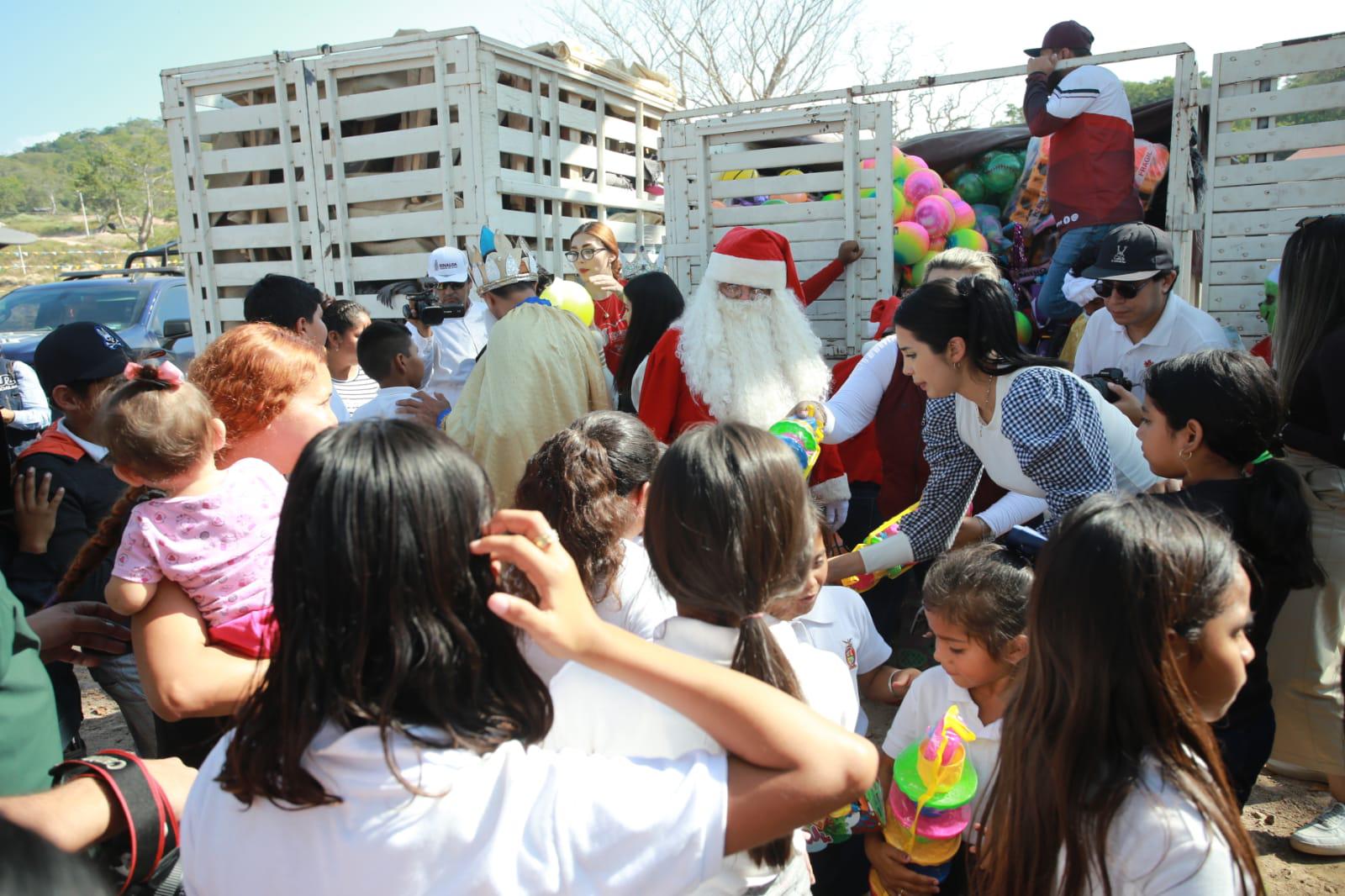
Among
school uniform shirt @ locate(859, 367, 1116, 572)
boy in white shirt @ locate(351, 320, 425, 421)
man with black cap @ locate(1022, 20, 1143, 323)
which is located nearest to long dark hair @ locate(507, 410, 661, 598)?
school uniform shirt @ locate(859, 367, 1116, 572)

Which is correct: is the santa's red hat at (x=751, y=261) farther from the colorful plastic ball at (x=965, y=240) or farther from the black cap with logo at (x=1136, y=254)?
the colorful plastic ball at (x=965, y=240)

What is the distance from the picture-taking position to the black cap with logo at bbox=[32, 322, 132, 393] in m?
2.92

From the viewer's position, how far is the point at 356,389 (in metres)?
4.75

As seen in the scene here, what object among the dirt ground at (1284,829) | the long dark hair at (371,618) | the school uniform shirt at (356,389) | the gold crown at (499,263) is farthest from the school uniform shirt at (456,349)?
the long dark hair at (371,618)

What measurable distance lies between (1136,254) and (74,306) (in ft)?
33.4

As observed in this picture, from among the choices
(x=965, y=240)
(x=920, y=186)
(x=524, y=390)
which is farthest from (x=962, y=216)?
(x=524, y=390)

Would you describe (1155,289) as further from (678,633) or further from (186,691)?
(186,691)

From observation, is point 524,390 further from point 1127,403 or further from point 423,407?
point 1127,403

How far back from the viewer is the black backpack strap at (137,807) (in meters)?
1.42

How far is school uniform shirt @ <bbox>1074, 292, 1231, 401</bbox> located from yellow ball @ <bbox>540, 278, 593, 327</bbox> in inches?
95.0

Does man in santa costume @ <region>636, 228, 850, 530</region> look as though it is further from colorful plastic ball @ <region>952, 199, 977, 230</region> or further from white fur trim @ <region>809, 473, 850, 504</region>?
colorful plastic ball @ <region>952, 199, 977, 230</region>

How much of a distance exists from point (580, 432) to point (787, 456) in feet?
2.56

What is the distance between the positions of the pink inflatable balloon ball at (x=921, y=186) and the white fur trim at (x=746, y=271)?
2.40 meters

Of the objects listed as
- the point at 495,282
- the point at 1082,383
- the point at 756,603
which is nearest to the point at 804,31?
the point at 495,282
